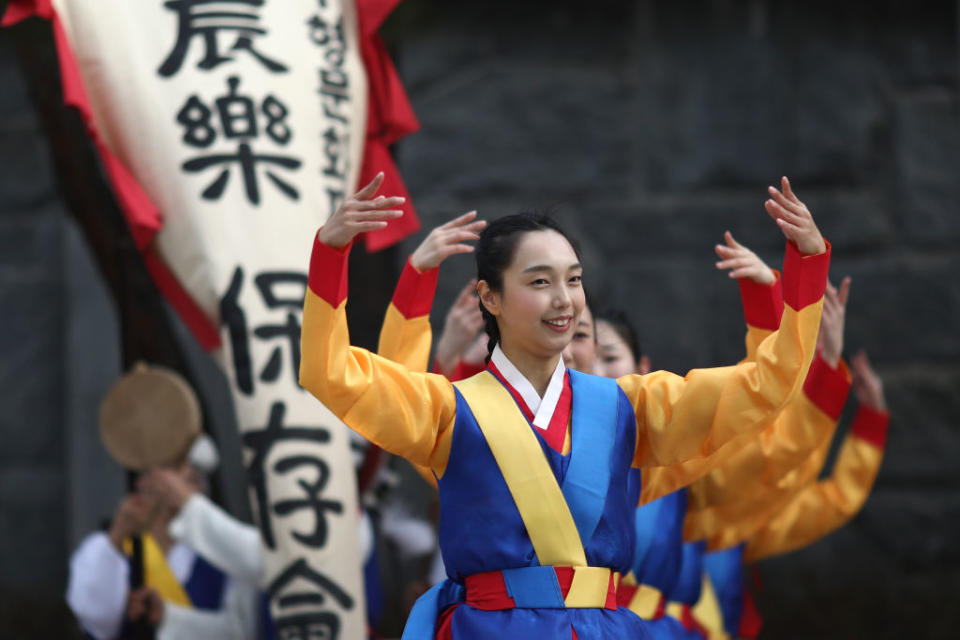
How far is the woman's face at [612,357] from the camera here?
9.29 feet

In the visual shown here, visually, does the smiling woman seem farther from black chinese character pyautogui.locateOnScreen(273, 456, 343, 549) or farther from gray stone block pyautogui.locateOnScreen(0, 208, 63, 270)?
gray stone block pyautogui.locateOnScreen(0, 208, 63, 270)

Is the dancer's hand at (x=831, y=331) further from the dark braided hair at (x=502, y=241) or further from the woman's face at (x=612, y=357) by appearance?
the dark braided hair at (x=502, y=241)

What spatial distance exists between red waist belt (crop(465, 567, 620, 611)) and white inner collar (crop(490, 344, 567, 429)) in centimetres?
22

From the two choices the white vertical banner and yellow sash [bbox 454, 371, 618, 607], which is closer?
yellow sash [bbox 454, 371, 618, 607]

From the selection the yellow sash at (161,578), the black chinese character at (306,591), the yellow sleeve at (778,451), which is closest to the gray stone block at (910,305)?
the yellow sleeve at (778,451)

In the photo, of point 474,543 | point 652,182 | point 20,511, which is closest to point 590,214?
point 652,182

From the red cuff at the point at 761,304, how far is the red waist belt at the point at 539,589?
59 centimetres

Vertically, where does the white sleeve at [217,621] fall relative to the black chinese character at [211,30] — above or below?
below

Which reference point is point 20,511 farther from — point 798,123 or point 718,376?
point 718,376

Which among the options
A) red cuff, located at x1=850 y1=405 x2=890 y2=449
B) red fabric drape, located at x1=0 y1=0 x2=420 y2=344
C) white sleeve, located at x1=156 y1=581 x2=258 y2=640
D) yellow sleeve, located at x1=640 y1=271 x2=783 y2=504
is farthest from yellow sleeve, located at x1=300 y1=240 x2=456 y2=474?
red cuff, located at x1=850 y1=405 x2=890 y2=449

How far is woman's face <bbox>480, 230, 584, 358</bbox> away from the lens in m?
2.03

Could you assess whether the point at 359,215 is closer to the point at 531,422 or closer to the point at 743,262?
the point at 531,422

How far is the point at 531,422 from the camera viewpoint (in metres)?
2.05

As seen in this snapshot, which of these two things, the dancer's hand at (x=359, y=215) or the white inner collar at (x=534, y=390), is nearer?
the dancer's hand at (x=359, y=215)
